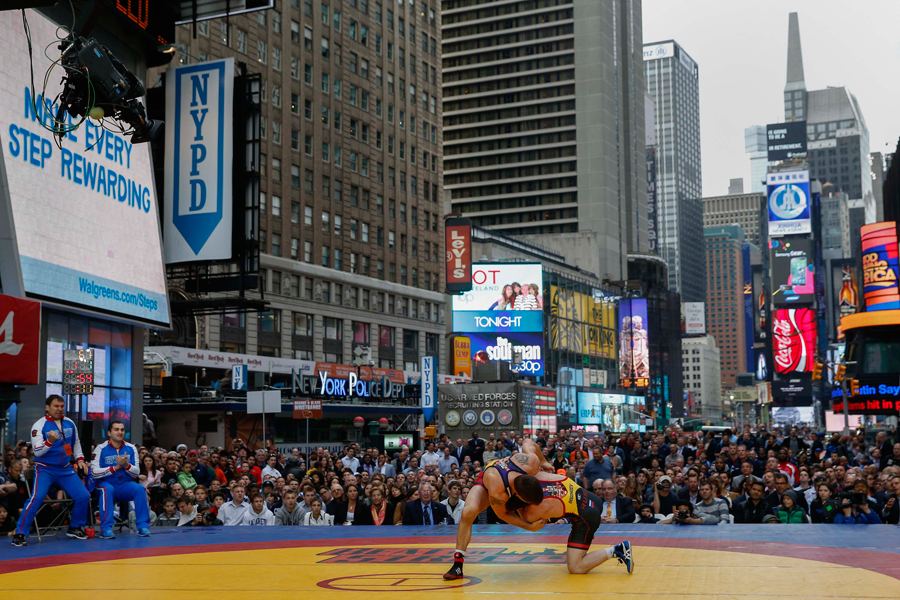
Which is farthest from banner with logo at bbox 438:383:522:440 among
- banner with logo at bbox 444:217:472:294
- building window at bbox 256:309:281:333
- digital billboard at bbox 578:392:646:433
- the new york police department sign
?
digital billboard at bbox 578:392:646:433

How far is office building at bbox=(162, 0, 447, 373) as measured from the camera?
64.8m

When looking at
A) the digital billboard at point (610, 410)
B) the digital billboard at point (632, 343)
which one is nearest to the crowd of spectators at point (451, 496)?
the digital billboard at point (610, 410)

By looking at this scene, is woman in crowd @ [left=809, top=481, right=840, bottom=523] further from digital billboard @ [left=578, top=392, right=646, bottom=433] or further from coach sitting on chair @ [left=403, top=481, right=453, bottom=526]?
digital billboard @ [left=578, top=392, right=646, bottom=433]

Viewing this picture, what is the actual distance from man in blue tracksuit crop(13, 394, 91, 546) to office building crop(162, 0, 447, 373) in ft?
143

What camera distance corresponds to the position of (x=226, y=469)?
23.1 m

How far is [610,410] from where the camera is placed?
110m

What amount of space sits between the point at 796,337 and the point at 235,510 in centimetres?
10946

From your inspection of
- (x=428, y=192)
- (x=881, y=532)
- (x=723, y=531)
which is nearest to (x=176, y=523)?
(x=723, y=531)

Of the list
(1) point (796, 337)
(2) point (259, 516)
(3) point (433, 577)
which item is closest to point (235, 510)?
(2) point (259, 516)

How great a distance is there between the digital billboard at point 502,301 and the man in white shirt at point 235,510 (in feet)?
230

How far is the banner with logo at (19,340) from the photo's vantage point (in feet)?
62.7

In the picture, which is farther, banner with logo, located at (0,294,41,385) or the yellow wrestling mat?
banner with logo, located at (0,294,41,385)

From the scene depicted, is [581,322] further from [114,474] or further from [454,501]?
[114,474]

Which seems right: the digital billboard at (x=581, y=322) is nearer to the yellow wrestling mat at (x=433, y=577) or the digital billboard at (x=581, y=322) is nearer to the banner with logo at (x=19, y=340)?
the banner with logo at (x=19, y=340)
